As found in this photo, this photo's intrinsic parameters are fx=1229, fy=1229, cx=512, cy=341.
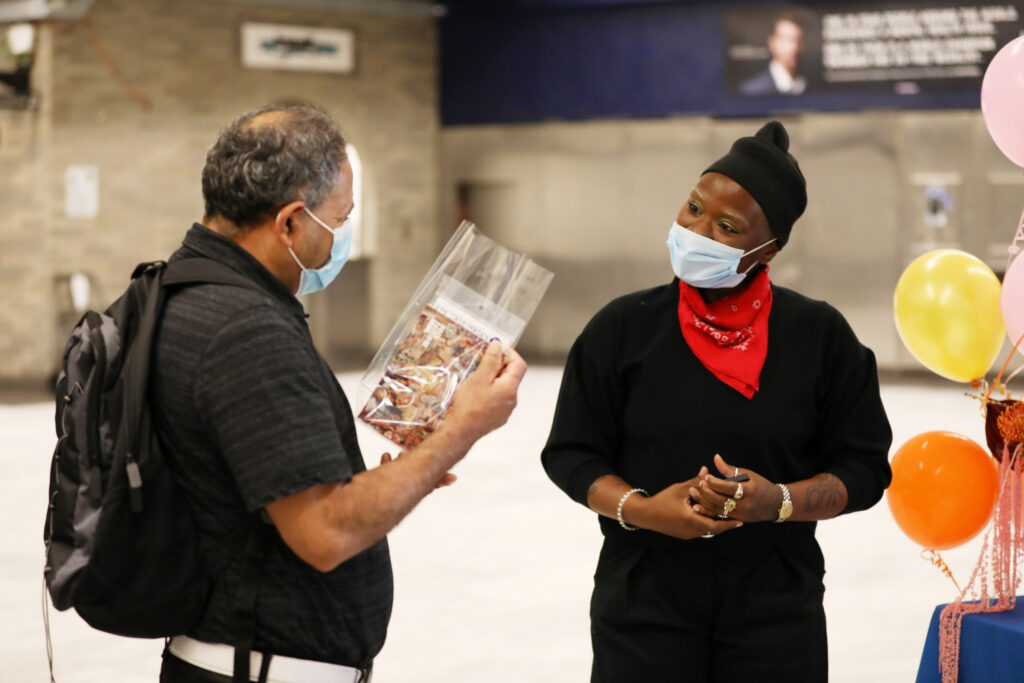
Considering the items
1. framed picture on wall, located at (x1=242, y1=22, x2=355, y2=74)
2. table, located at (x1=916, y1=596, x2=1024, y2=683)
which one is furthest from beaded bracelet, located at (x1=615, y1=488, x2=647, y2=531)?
framed picture on wall, located at (x1=242, y1=22, x2=355, y2=74)

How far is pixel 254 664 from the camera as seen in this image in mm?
1783

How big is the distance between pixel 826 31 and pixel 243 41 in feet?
19.0

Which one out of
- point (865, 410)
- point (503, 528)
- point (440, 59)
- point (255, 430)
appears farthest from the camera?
point (440, 59)

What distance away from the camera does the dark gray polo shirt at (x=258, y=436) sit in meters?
1.64

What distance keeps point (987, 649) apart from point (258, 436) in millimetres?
1774

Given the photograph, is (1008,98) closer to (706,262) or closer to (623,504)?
(706,262)

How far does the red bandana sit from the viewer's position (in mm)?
2244

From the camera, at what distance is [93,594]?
1.70m

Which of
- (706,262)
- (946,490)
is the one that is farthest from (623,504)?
(946,490)

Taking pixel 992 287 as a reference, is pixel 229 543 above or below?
below

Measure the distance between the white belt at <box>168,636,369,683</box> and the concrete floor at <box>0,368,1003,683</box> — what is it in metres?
2.44


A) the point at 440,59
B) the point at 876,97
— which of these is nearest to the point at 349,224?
the point at 876,97

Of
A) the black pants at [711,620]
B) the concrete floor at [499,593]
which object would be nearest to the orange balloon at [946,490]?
the black pants at [711,620]

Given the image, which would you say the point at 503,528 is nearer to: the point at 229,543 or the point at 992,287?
the point at 992,287
